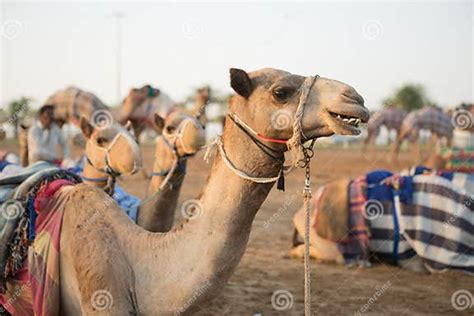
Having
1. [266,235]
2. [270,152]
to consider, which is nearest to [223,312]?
[270,152]

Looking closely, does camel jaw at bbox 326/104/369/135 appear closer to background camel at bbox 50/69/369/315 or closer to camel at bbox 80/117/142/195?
background camel at bbox 50/69/369/315

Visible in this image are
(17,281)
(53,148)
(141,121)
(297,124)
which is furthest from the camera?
(141,121)

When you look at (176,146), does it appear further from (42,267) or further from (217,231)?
(217,231)

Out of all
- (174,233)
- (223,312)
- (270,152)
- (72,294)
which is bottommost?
(223,312)

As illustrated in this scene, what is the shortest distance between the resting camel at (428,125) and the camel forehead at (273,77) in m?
20.4

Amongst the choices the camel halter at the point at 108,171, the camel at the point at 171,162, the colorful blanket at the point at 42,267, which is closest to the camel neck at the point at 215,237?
the colorful blanket at the point at 42,267

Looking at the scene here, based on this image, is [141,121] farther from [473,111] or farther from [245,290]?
[473,111]

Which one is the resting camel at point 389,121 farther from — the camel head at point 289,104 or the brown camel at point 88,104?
the camel head at point 289,104

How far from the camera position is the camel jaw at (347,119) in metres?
2.52

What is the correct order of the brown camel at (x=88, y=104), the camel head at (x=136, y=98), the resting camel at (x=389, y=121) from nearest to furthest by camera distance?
the brown camel at (x=88, y=104), the camel head at (x=136, y=98), the resting camel at (x=389, y=121)

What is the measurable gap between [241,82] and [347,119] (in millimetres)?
568

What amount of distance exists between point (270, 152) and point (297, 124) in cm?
22

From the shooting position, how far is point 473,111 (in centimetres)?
1617

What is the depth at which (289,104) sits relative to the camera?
275cm
